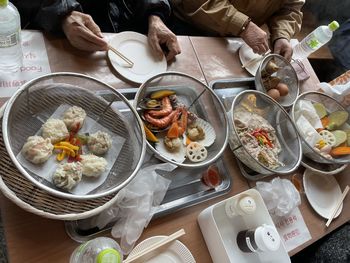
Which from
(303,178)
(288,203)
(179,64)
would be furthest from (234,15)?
(288,203)

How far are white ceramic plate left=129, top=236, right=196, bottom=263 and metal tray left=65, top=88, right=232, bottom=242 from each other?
91 millimetres

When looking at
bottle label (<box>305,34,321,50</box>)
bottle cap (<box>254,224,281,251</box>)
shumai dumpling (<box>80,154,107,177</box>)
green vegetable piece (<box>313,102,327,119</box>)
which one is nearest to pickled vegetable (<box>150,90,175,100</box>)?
shumai dumpling (<box>80,154,107,177</box>)

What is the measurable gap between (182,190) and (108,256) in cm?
42

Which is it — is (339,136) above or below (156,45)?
below

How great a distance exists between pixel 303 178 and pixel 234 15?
2.78 ft

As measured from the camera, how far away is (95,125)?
103 centimetres

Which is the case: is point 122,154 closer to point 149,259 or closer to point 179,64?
point 149,259

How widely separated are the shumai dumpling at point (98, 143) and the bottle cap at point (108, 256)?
1.01 ft

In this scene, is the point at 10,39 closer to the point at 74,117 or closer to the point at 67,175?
the point at 74,117

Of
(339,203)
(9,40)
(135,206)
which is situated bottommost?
(339,203)

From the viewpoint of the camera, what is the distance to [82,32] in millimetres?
1123

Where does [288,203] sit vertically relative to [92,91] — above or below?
below

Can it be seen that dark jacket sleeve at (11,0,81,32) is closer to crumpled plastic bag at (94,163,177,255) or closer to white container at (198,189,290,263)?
crumpled plastic bag at (94,163,177,255)

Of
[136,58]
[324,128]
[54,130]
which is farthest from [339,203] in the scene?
[54,130]
